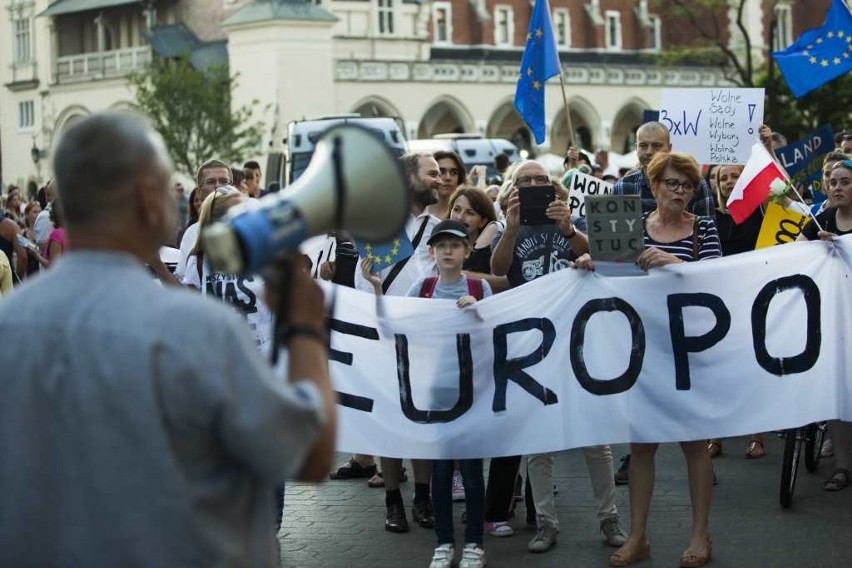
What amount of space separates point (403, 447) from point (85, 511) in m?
4.96

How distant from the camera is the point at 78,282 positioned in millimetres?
3436

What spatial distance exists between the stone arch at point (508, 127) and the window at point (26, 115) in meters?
22.7

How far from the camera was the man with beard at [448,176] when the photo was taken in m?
10.3

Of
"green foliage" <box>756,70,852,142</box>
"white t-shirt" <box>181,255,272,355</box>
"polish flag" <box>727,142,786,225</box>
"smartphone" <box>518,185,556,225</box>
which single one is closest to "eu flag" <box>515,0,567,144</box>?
"polish flag" <box>727,142,786,225</box>

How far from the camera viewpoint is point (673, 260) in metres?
8.37

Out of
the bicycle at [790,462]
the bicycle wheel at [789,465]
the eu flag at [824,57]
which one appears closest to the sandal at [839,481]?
the bicycle at [790,462]

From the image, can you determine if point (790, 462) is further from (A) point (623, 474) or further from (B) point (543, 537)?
(B) point (543, 537)

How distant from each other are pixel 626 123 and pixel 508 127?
632 centimetres

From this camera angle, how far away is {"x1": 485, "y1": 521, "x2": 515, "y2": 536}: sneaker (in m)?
9.26

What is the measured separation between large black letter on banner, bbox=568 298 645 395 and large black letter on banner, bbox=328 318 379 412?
99 cm

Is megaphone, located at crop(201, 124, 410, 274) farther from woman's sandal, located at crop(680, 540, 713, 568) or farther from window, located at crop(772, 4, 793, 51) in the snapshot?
window, located at crop(772, 4, 793, 51)

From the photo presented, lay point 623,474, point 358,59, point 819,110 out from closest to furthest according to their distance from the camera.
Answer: point 623,474 < point 819,110 < point 358,59

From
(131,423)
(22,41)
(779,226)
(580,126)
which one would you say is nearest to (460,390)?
(779,226)

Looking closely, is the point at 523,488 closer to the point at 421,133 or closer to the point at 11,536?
the point at 11,536
